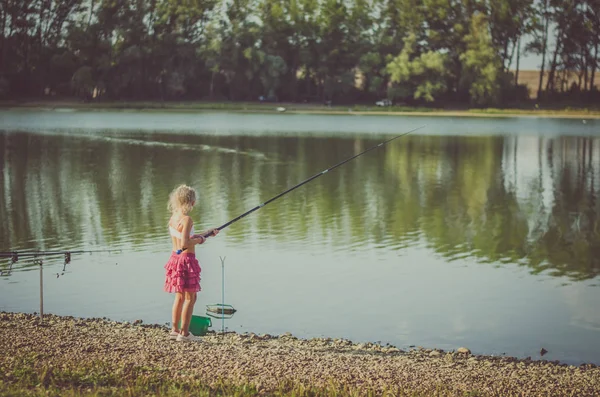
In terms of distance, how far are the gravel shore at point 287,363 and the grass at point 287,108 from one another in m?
68.7

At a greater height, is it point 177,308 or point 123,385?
point 177,308

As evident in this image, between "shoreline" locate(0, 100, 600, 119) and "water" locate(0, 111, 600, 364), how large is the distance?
41693mm

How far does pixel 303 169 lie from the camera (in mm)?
29625

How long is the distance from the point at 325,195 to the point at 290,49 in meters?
64.3

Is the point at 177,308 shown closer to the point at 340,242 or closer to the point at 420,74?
the point at 340,242

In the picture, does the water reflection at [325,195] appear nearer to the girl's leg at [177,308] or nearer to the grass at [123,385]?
the girl's leg at [177,308]

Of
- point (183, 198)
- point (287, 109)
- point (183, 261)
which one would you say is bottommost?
point (183, 261)

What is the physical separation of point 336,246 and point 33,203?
8413 millimetres

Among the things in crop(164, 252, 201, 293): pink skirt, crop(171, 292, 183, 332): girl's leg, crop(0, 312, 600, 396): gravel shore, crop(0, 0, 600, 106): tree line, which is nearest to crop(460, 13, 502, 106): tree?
crop(0, 0, 600, 106): tree line

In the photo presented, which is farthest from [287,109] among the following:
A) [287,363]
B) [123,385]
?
[123,385]

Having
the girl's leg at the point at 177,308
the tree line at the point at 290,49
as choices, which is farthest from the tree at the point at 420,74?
the girl's leg at the point at 177,308

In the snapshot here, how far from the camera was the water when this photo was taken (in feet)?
33.9

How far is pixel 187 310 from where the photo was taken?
26.0 ft

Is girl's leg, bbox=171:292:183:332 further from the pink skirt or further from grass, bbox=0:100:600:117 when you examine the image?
grass, bbox=0:100:600:117
